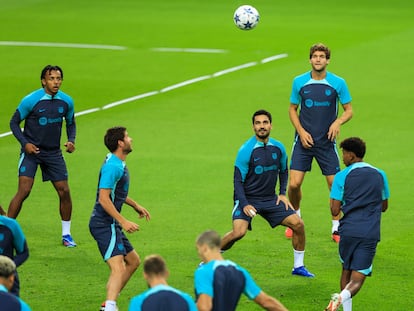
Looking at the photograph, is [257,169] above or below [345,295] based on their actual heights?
above

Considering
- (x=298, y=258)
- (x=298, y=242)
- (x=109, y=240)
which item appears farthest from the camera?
(x=298, y=258)

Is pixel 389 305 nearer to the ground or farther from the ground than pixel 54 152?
nearer to the ground

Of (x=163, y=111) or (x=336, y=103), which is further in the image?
(x=163, y=111)

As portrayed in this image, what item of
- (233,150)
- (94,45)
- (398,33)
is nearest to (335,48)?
(398,33)

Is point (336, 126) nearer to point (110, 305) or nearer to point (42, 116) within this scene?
point (42, 116)

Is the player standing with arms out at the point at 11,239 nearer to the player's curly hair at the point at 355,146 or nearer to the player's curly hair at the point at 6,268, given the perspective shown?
the player's curly hair at the point at 6,268

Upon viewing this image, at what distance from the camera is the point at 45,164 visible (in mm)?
18047

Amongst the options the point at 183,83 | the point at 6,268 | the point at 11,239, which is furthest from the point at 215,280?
the point at 183,83

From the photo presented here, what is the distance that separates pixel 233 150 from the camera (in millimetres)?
24109

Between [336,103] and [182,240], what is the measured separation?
10.5 feet

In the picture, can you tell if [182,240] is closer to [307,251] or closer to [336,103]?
[307,251]

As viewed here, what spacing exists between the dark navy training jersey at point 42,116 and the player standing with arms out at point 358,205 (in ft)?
17.7

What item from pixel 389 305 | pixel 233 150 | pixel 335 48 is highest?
pixel 335 48

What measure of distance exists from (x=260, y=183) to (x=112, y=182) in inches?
94.9
